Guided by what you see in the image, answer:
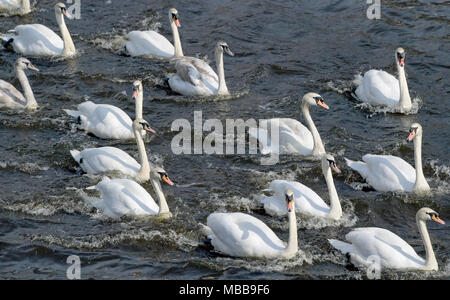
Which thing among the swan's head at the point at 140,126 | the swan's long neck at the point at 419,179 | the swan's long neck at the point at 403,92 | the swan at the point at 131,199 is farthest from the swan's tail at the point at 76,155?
the swan's long neck at the point at 403,92

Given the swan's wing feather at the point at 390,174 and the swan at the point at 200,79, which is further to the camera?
the swan at the point at 200,79

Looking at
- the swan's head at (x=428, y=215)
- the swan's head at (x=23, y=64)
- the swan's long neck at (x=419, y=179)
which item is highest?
the swan's head at (x=23, y=64)

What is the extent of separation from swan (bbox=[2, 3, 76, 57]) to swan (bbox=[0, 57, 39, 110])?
2019 millimetres

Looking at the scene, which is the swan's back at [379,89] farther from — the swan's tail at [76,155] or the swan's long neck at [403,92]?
the swan's tail at [76,155]

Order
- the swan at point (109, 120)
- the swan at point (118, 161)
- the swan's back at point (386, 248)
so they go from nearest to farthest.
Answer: the swan's back at point (386, 248), the swan at point (118, 161), the swan at point (109, 120)

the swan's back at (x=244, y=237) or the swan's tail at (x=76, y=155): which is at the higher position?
the swan's tail at (x=76, y=155)

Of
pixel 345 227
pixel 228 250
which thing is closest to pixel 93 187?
pixel 228 250

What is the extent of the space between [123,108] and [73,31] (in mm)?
4196

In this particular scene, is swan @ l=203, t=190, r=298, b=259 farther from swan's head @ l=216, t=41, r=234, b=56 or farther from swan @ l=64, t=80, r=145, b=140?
swan's head @ l=216, t=41, r=234, b=56

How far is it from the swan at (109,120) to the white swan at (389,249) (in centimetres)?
509

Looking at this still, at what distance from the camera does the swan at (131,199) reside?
13727mm

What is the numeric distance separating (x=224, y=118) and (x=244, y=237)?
5168mm

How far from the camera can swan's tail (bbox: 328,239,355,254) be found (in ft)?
41.9

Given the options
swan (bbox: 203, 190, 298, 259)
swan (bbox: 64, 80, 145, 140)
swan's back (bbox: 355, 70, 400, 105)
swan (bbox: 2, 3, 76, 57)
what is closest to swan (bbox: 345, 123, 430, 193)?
swan (bbox: 203, 190, 298, 259)
